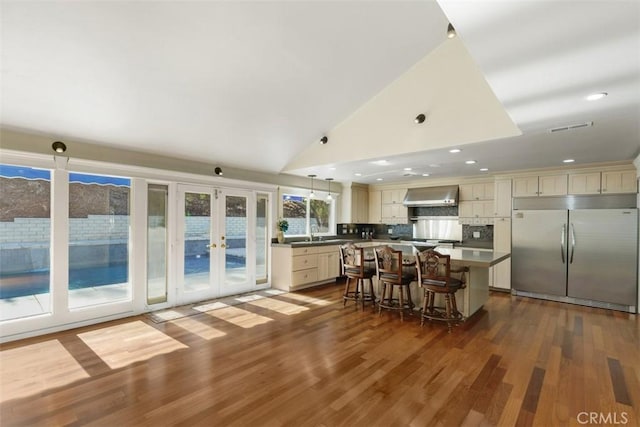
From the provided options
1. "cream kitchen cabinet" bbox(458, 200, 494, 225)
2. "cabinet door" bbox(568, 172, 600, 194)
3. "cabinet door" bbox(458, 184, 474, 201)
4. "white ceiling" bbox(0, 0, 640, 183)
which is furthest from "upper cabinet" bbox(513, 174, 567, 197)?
"cabinet door" bbox(458, 184, 474, 201)

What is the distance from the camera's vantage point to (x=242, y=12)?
109 inches

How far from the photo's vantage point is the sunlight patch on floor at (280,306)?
4797 millimetres

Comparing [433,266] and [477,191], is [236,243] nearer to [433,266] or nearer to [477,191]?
[433,266]

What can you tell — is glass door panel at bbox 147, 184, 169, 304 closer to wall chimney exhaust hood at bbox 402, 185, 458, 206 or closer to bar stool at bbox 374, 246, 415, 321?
bar stool at bbox 374, 246, 415, 321

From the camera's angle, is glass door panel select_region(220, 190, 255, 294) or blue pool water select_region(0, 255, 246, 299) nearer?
blue pool water select_region(0, 255, 246, 299)

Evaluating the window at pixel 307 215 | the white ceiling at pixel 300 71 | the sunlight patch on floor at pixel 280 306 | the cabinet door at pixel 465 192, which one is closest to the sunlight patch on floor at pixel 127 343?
the sunlight patch on floor at pixel 280 306

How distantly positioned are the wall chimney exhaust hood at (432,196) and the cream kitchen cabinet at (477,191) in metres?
0.17

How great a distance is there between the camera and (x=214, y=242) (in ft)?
18.1

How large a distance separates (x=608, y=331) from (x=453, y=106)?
3.44m

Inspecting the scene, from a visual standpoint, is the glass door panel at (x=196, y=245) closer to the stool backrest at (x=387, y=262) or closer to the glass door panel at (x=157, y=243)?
the glass door panel at (x=157, y=243)

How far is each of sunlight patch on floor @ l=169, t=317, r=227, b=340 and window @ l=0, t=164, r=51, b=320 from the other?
1565 millimetres

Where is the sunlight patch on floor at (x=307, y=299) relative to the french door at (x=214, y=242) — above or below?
below

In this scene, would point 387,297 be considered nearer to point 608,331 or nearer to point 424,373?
point 424,373

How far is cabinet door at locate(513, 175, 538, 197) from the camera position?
18.9ft
